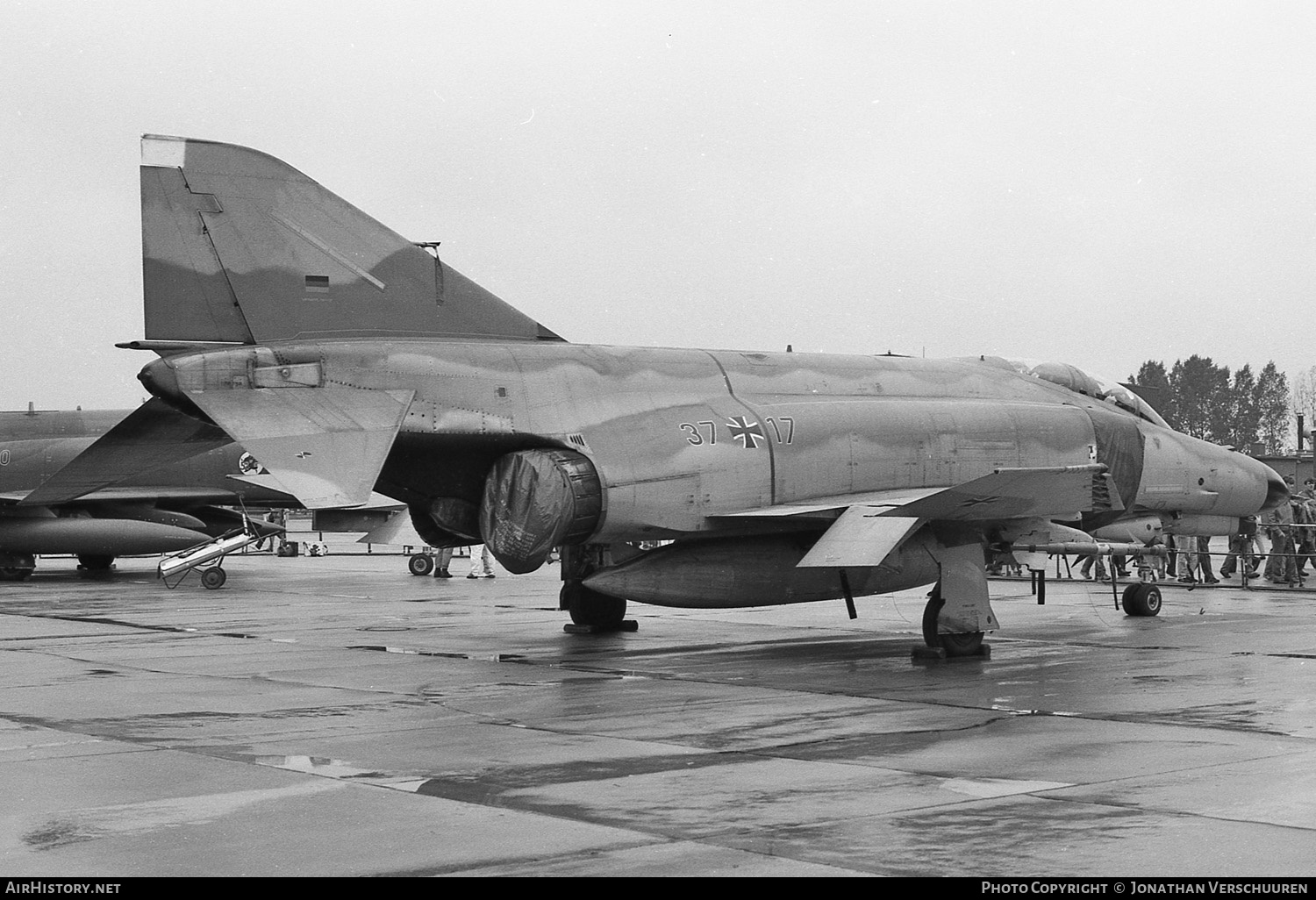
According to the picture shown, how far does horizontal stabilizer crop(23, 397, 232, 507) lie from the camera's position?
1278 cm

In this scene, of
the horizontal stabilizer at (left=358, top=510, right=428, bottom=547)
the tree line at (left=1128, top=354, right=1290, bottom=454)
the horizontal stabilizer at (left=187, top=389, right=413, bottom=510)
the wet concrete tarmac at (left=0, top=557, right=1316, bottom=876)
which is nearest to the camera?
the wet concrete tarmac at (left=0, top=557, right=1316, bottom=876)

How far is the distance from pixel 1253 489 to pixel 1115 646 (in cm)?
464

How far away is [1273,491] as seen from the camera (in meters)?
17.3

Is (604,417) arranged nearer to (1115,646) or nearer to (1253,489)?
(1115,646)

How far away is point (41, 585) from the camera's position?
26.3 m

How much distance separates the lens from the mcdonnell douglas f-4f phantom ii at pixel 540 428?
11781 mm

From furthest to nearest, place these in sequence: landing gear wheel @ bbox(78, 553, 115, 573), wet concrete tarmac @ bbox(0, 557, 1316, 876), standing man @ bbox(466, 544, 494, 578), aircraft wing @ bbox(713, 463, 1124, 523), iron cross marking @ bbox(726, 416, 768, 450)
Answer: landing gear wheel @ bbox(78, 553, 115, 573), standing man @ bbox(466, 544, 494, 578), iron cross marking @ bbox(726, 416, 768, 450), aircraft wing @ bbox(713, 463, 1124, 523), wet concrete tarmac @ bbox(0, 557, 1316, 876)

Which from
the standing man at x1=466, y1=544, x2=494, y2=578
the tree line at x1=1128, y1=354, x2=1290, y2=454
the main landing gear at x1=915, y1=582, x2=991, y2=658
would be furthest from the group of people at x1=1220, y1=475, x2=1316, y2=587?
the tree line at x1=1128, y1=354, x2=1290, y2=454

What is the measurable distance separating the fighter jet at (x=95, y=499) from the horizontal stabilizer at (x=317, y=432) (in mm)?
15235

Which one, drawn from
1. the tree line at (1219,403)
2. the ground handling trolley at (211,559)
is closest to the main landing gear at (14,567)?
the ground handling trolley at (211,559)

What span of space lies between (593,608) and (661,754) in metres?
7.98

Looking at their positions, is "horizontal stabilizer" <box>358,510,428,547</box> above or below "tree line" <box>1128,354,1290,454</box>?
below

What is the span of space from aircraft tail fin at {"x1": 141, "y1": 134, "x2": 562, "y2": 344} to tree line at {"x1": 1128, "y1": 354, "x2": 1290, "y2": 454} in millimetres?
84093

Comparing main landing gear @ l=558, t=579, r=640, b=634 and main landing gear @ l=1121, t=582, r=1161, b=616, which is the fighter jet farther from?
main landing gear @ l=1121, t=582, r=1161, b=616
